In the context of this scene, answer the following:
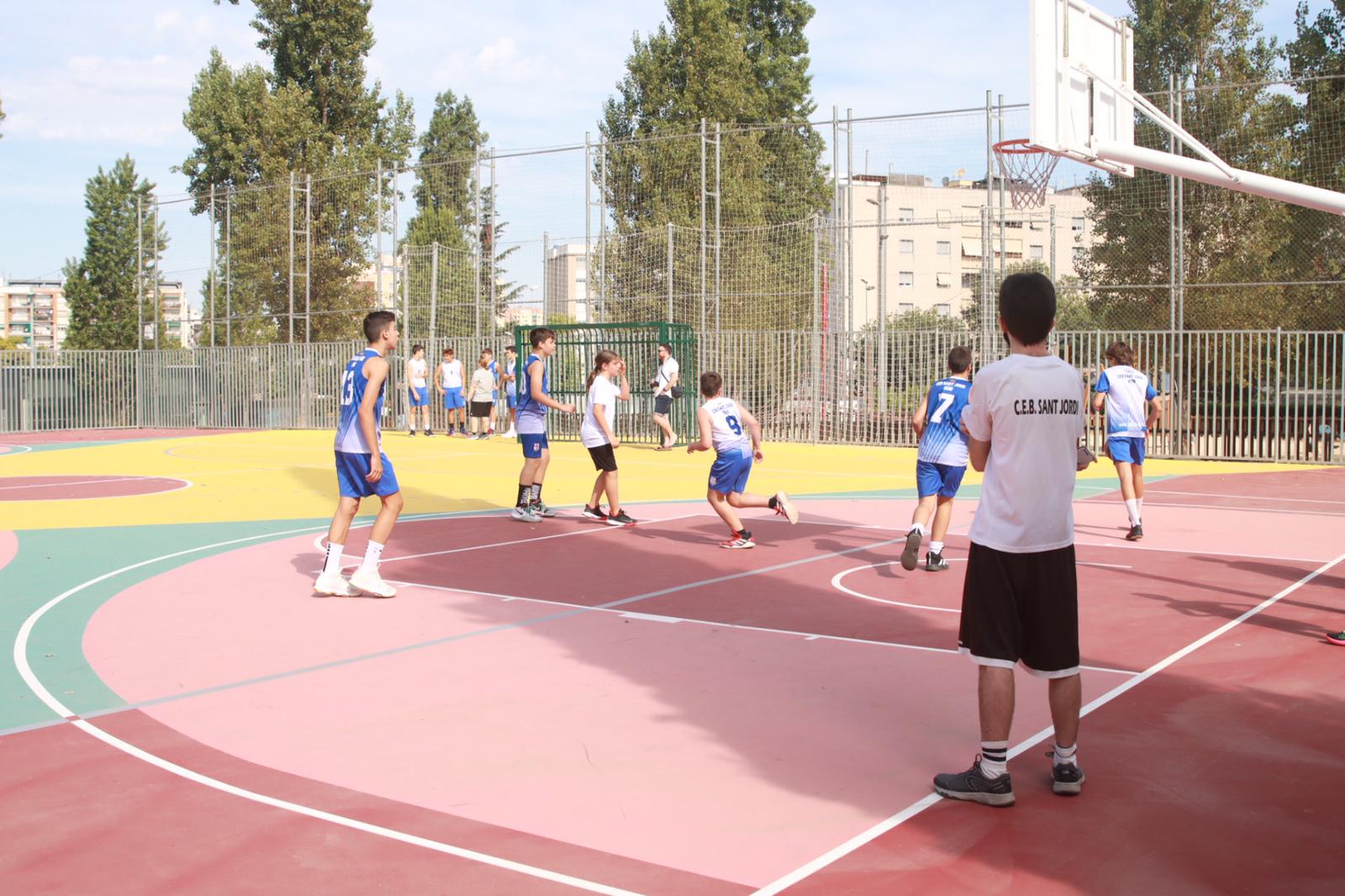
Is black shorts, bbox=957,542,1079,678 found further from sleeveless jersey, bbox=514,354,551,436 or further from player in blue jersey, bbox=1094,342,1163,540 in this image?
sleeveless jersey, bbox=514,354,551,436

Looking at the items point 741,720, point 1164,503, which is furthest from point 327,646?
point 1164,503

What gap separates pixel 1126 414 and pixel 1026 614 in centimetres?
805

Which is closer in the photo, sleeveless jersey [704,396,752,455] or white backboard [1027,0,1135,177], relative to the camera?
white backboard [1027,0,1135,177]

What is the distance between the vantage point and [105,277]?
2169 inches

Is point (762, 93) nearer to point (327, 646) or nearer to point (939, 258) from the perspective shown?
point (327, 646)

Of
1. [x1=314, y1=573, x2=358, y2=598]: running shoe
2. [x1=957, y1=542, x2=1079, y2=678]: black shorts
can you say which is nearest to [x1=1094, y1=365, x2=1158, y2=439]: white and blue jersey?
[x1=314, y1=573, x2=358, y2=598]: running shoe

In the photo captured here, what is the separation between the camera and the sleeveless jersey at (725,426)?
37.0ft

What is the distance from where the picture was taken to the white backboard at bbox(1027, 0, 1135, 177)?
930cm

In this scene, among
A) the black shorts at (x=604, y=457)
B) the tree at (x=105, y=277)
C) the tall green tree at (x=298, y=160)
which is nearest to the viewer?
the black shorts at (x=604, y=457)

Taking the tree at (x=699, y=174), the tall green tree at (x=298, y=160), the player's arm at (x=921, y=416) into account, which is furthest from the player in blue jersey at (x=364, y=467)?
the tall green tree at (x=298, y=160)

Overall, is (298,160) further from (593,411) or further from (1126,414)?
(1126,414)

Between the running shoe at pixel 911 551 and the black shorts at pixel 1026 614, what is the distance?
15.9ft

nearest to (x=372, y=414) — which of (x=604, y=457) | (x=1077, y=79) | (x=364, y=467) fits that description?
(x=364, y=467)

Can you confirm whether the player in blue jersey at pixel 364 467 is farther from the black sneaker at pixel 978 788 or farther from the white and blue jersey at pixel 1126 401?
the white and blue jersey at pixel 1126 401
